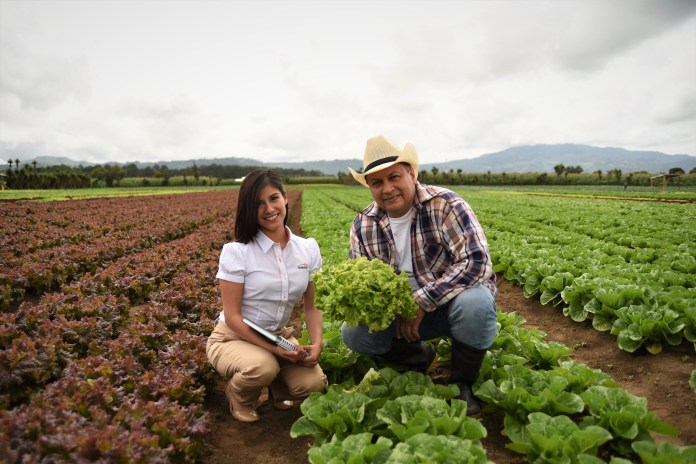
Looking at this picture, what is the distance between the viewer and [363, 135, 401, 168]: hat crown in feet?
12.5

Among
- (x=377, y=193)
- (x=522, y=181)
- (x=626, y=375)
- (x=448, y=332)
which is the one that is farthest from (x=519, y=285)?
(x=522, y=181)

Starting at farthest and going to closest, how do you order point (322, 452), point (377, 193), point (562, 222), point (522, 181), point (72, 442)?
point (522, 181) → point (562, 222) → point (377, 193) → point (322, 452) → point (72, 442)

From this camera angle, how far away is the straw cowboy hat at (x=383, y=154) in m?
3.72

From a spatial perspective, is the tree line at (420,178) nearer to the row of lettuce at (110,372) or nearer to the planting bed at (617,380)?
the planting bed at (617,380)

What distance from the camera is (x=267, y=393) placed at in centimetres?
449

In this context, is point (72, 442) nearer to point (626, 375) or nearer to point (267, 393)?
point (267, 393)

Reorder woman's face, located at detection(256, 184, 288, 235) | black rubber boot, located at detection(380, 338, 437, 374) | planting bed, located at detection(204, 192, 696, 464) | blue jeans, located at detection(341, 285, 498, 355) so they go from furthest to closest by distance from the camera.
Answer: black rubber boot, located at detection(380, 338, 437, 374)
woman's face, located at detection(256, 184, 288, 235)
blue jeans, located at detection(341, 285, 498, 355)
planting bed, located at detection(204, 192, 696, 464)

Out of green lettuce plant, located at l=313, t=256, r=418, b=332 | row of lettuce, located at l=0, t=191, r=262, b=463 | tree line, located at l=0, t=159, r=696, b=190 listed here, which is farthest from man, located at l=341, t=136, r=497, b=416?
tree line, located at l=0, t=159, r=696, b=190

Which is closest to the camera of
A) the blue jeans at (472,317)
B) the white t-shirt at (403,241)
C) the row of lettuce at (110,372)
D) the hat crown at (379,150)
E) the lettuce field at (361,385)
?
the row of lettuce at (110,372)

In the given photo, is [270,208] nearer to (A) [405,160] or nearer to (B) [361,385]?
(A) [405,160]

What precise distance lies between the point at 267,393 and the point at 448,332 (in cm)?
209

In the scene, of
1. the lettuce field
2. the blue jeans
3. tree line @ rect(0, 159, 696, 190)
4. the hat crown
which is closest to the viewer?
the lettuce field

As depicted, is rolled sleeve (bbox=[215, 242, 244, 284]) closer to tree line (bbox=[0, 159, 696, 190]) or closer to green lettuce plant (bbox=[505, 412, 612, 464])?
green lettuce plant (bbox=[505, 412, 612, 464])

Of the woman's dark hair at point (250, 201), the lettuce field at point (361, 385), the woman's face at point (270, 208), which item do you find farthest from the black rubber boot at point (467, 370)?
the woman's dark hair at point (250, 201)
